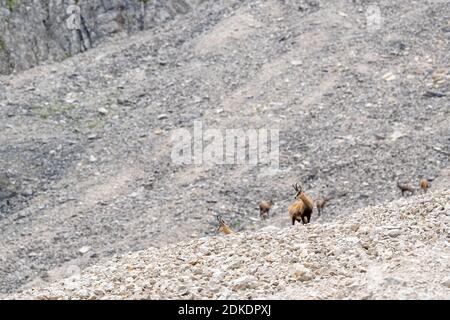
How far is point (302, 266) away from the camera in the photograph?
38.0ft

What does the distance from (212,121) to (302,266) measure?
63.6ft

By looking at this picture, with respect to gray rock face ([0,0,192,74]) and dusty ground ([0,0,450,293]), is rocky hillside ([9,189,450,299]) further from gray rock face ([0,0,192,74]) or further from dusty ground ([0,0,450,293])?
gray rock face ([0,0,192,74])

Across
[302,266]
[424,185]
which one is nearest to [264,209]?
[424,185]

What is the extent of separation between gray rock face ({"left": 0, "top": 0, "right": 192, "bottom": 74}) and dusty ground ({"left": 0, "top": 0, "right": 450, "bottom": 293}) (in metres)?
0.85

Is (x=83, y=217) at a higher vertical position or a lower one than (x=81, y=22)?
lower

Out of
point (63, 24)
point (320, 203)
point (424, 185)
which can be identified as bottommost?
point (320, 203)

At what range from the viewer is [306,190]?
26.2 meters

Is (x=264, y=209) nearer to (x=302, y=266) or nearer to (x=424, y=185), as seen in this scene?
(x=424, y=185)

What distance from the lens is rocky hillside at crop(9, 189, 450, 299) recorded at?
10664mm

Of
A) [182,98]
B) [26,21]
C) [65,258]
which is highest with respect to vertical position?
[26,21]

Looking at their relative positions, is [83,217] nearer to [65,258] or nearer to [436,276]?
[65,258]

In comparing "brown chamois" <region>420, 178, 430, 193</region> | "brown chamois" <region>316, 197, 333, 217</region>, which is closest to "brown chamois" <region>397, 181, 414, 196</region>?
"brown chamois" <region>420, 178, 430, 193</region>
